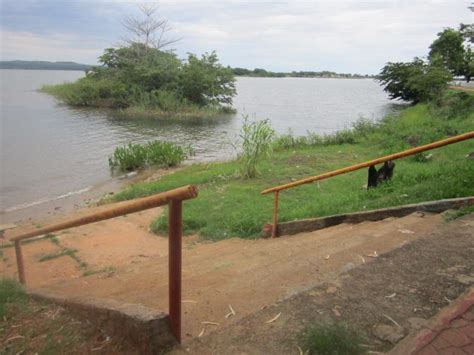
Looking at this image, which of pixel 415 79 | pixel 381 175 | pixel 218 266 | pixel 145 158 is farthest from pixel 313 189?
pixel 415 79

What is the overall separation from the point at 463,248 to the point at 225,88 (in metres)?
39.7

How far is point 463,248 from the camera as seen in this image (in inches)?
144

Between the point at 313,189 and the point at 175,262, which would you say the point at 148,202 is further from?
the point at 313,189

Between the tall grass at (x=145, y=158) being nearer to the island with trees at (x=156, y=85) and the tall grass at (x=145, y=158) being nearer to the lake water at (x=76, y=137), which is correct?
the lake water at (x=76, y=137)

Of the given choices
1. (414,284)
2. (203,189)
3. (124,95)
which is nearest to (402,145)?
(203,189)

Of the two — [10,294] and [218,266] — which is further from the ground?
[10,294]

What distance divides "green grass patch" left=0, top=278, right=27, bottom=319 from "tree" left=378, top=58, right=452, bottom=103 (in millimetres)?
31294

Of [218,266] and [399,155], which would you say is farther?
[399,155]

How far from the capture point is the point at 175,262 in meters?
2.41

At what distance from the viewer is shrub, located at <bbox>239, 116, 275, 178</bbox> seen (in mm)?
11055

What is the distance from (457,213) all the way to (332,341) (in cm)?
314

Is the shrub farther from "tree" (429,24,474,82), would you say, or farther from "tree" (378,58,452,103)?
"tree" (429,24,474,82)

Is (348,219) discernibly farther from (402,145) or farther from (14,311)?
(402,145)

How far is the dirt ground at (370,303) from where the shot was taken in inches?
93.6
